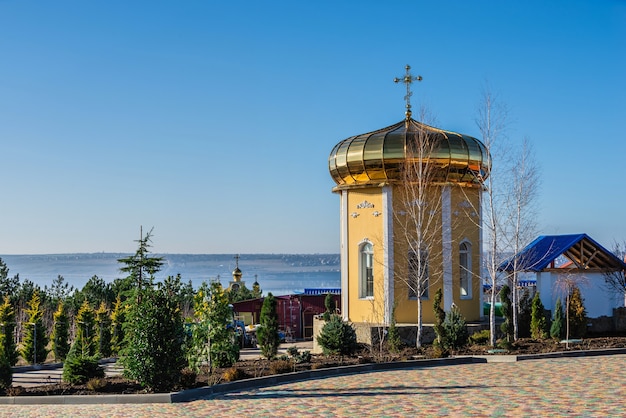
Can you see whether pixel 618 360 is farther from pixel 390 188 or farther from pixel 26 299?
pixel 26 299

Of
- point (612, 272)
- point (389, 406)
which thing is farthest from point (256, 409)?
point (612, 272)

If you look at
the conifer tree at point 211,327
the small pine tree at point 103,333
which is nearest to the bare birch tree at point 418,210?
the conifer tree at point 211,327

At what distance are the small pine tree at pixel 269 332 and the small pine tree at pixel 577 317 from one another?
9.01 meters

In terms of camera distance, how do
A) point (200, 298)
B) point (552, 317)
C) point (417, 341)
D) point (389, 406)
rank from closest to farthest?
point (389, 406) < point (200, 298) < point (417, 341) < point (552, 317)

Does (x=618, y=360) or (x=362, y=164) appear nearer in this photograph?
(x=618, y=360)

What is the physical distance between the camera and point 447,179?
23.4m

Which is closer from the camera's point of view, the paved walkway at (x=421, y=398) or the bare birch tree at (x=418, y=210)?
the paved walkway at (x=421, y=398)

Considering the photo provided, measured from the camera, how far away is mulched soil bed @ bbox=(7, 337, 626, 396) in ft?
46.8

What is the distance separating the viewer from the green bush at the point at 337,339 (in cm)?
1856

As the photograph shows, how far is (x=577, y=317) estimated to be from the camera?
71.9 feet

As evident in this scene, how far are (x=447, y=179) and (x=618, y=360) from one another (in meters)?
8.07

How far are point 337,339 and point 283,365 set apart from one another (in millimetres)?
2880

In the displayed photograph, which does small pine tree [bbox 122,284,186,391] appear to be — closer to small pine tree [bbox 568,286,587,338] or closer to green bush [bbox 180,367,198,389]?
green bush [bbox 180,367,198,389]

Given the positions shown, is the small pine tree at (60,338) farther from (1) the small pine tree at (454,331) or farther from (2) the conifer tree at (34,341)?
(1) the small pine tree at (454,331)
